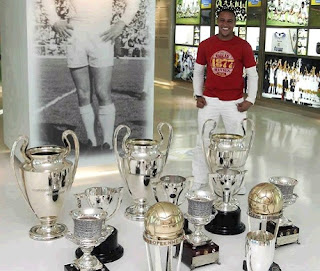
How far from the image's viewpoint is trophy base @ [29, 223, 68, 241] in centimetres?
327

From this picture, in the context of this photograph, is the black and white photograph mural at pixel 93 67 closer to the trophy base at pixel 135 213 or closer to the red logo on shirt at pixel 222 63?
the red logo on shirt at pixel 222 63

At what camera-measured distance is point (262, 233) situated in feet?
8.32

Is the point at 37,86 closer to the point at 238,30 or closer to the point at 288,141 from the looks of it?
the point at 288,141

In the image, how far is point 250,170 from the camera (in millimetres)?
5047

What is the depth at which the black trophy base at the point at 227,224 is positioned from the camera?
3396mm

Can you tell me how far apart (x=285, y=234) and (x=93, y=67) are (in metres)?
2.36

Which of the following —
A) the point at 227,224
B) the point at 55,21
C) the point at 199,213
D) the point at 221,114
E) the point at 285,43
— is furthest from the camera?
the point at 285,43

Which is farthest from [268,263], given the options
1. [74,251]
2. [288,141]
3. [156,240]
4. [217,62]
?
[288,141]

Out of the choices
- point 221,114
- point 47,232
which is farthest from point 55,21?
point 47,232

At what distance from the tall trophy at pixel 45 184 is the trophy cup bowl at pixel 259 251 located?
1.34 meters

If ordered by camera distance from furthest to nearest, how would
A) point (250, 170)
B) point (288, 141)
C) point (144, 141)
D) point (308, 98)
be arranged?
point (308, 98) → point (288, 141) → point (250, 170) → point (144, 141)

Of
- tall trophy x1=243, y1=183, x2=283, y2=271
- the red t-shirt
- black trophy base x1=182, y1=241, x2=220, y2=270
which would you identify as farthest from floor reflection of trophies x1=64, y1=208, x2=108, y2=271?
the red t-shirt

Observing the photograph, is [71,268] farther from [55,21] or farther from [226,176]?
[55,21]

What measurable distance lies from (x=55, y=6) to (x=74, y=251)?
2237 millimetres
